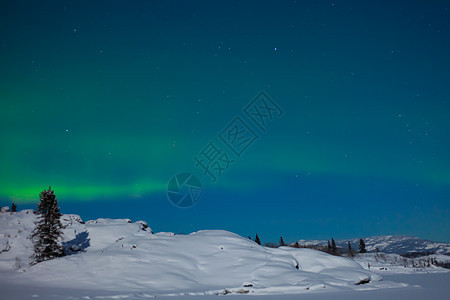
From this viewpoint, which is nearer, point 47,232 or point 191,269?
point 191,269

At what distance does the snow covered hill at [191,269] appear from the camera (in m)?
19.5

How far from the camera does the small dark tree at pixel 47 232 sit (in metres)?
27.8

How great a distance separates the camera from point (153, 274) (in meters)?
21.8

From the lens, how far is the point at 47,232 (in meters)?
28.6

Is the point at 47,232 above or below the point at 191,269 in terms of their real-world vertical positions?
above

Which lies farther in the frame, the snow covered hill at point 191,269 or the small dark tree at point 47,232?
Answer: the small dark tree at point 47,232

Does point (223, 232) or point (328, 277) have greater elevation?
point (223, 232)

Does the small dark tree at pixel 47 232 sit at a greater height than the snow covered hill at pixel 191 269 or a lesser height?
greater

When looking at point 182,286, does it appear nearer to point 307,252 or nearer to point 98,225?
point 307,252

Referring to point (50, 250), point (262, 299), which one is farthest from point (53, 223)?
point (262, 299)

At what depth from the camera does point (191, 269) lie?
23766 mm

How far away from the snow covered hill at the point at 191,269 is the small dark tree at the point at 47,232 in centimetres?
160

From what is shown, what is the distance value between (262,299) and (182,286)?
272 inches

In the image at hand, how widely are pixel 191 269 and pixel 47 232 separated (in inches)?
606
